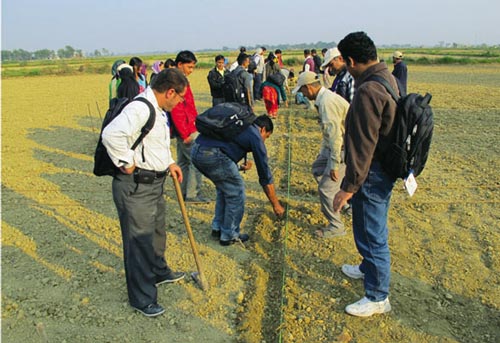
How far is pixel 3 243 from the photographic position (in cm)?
454

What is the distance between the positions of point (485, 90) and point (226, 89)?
1377 cm

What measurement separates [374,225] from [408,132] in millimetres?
756

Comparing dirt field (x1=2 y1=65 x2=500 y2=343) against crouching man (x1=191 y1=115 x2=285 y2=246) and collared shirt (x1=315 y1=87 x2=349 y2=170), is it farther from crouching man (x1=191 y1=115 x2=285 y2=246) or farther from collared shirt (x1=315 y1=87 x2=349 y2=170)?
collared shirt (x1=315 y1=87 x2=349 y2=170)

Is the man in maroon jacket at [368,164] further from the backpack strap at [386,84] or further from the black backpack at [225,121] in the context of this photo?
the black backpack at [225,121]

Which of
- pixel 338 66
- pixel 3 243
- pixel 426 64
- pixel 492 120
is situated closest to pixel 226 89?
pixel 338 66

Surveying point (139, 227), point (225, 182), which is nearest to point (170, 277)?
point (139, 227)

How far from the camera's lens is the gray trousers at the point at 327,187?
4.24 meters

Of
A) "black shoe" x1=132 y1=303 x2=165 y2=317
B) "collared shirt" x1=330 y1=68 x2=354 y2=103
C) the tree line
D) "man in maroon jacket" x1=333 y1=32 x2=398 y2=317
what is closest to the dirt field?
"black shoe" x1=132 y1=303 x2=165 y2=317

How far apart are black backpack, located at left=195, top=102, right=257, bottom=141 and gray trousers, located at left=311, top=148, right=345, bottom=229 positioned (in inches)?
41.9

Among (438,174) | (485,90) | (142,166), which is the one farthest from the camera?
(485,90)

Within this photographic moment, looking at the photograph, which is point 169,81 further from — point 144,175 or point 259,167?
point 259,167

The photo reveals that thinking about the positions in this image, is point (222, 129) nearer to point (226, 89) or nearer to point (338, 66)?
point (338, 66)

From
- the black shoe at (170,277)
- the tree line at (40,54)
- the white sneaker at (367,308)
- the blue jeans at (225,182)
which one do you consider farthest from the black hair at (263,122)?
the tree line at (40,54)

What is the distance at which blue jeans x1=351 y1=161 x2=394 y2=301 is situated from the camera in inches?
111
